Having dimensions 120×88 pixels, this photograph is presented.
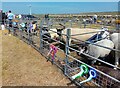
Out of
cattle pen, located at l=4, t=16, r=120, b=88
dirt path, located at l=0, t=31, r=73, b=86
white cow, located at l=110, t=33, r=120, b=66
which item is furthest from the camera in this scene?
white cow, located at l=110, t=33, r=120, b=66

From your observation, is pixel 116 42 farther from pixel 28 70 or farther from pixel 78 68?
pixel 28 70

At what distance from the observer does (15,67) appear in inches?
322

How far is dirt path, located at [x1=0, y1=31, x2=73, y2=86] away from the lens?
271 inches

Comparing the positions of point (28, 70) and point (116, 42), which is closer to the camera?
point (28, 70)

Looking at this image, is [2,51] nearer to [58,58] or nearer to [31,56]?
[31,56]

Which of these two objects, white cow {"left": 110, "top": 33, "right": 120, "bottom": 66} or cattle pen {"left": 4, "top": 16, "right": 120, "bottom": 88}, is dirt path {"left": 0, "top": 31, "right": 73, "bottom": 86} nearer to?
cattle pen {"left": 4, "top": 16, "right": 120, "bottom": 88}

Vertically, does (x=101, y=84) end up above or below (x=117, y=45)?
below

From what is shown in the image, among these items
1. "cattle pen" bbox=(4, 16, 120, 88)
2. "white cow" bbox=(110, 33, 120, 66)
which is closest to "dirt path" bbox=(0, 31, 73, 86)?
"cattle pen" bbox=(4, 16, 120, 88)

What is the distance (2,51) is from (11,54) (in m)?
0.85

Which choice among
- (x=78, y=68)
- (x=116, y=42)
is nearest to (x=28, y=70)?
(x=78, y=68)

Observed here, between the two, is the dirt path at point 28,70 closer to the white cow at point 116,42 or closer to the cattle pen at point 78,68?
the cattle pen at point 78,68

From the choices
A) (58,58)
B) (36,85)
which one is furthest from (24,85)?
(58,58)

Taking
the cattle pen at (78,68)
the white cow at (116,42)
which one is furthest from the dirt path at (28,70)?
the white cow at (116,42)

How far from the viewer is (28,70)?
7.86 meters
